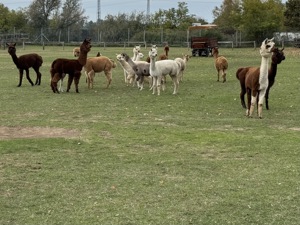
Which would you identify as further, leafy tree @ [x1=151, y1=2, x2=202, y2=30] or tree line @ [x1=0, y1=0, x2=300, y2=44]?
leafy tree @ [x1=151, y1=2, x2=202, y2=30]

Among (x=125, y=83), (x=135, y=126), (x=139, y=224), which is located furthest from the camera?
(x=125, y=83)

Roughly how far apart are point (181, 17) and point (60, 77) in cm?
7045

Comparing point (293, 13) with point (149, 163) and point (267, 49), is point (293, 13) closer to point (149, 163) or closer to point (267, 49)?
point (267, 49)

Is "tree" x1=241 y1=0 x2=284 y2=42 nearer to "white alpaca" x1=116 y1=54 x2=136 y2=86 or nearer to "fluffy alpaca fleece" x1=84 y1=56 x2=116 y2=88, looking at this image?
"white alpaca" x1=116 y1=54 x2=136 y2=86

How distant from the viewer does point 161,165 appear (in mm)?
6906

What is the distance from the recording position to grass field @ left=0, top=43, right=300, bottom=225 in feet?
16.6

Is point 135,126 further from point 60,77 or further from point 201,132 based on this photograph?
point 60,77

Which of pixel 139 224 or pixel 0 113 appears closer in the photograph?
pixel 139 224

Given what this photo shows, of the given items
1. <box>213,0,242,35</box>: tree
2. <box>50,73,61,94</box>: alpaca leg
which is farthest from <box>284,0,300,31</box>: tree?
<box>50,73,61,94</box>: alpaca leg

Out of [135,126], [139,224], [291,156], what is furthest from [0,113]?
[139,224]

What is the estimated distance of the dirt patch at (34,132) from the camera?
9.02m

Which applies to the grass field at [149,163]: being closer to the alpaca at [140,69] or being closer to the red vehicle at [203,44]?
the alpaca at [140,69]

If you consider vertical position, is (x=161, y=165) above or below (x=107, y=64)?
below

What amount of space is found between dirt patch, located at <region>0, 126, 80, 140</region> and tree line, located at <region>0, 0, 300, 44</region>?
4247cm
